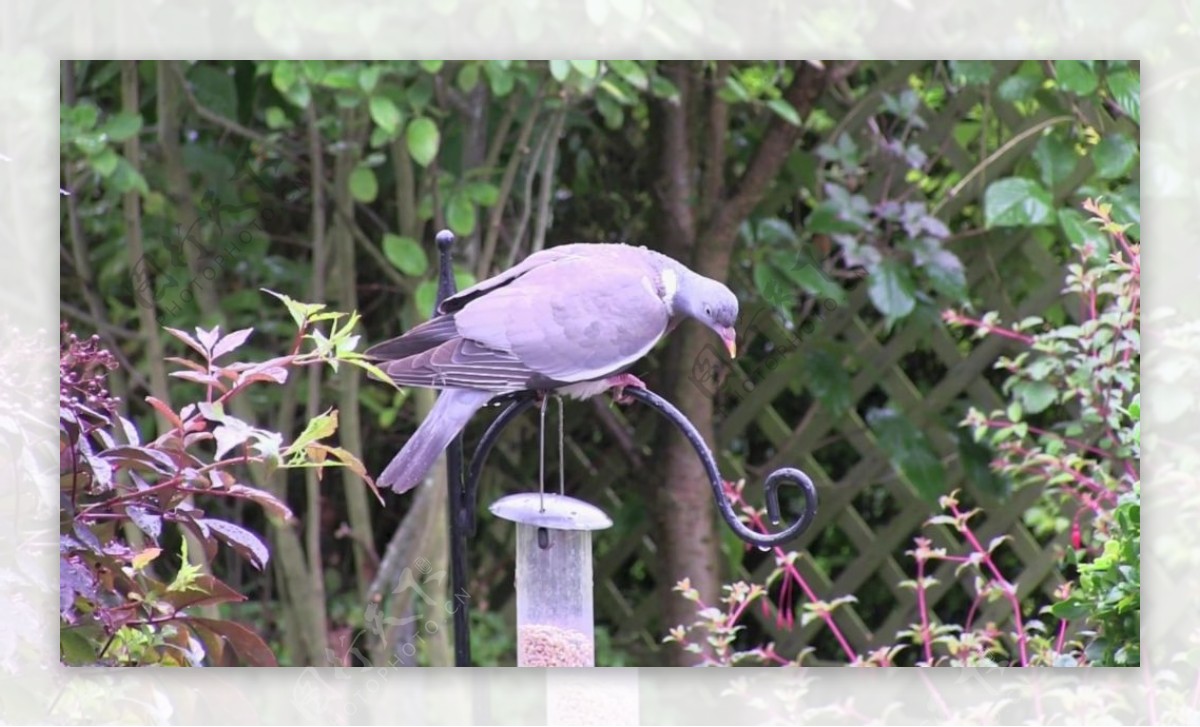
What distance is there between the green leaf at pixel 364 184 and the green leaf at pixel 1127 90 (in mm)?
924

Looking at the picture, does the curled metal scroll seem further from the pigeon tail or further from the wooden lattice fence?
the wooden lattice fence

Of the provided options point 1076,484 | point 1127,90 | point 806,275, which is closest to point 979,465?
point 1076,484

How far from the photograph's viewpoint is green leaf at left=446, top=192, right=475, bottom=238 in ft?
6.16

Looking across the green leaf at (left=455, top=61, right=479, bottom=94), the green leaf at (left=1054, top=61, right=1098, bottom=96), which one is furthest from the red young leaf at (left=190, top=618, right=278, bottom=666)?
the green leaf at (left=1054, top=61, right=1098, bottom=96)

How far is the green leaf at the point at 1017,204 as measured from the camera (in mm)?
1867

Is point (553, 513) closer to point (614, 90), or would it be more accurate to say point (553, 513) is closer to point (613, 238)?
point (614, 90)

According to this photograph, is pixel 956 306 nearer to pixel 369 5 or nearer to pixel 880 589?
pixel 880 589

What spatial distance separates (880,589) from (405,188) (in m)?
0.92

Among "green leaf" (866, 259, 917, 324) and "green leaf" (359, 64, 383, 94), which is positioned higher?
"green leaf" (359, 64, 383, 94)

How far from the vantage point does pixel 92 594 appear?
43.1 inches

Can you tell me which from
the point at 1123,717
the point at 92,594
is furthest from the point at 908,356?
the point at 92,594

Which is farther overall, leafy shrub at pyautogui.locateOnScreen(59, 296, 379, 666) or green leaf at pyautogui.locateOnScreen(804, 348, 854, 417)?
green leaf at pyautogui.locateOnScreen(804, 348, 854, 417)

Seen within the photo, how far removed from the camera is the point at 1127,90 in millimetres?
1674

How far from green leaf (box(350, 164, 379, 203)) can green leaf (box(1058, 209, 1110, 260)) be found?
34.9 inches
